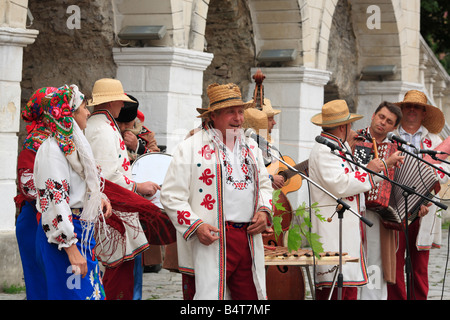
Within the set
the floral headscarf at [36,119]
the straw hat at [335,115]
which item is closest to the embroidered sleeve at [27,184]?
the floral headscarf at [36,119]

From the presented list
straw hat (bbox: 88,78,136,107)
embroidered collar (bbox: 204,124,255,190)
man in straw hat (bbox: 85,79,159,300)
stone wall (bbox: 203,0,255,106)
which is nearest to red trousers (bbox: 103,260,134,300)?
man in straw hat (bbox: 85,79,159,300)

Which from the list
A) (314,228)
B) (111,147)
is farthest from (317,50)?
(111,147)

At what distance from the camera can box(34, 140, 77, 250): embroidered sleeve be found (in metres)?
4.50

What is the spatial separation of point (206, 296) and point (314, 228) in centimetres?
148

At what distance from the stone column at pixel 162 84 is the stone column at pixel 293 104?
2505 mm

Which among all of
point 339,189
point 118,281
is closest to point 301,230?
point 339,189

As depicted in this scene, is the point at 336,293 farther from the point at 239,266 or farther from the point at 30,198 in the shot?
the point at 30,198

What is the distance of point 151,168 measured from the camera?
6.15 metres

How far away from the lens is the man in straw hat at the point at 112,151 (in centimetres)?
575

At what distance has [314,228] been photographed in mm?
6453

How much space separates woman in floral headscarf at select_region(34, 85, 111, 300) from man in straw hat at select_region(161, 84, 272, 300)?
67 centimetres

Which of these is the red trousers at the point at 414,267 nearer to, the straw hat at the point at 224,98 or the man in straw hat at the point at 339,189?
the man in straw hat at the point at 339,189

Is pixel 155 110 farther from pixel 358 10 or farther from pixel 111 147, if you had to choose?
pixel 358 10
